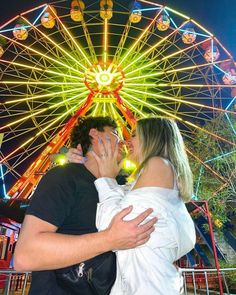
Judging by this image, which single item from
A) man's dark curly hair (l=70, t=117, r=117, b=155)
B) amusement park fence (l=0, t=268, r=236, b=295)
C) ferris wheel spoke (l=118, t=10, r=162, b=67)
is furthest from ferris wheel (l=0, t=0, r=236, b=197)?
man's dark curly hair (l=70, t=117, r=117, b=155)

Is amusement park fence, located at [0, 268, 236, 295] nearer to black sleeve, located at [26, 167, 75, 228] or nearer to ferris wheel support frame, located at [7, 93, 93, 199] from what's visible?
ferris wheel support frame, located at [7, 93, 93, 199]

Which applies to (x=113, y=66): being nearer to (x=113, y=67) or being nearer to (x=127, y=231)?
(x=113, y=67)

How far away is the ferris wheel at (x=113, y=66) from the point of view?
460 inches

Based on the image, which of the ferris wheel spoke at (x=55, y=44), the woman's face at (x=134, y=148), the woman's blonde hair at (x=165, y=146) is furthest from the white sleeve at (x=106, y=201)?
the ferris wheel spoke at (x=55, y=44)

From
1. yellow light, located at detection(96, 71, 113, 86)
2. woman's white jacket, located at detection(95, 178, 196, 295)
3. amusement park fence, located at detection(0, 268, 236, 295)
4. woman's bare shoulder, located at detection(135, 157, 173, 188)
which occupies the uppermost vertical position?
yellow light, located at detection(96, 71, 113, 86)

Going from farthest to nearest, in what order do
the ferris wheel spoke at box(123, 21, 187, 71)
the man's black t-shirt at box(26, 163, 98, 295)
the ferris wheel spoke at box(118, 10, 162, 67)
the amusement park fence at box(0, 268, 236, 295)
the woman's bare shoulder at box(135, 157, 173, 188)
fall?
the ferris wheel spoke at box(123, 21, 187, 71)
the ferris wheel spoke at box(118, 10, 162, 67)
the amusement park fence at box(0, 268, 236, 295)
the woman's bare shoulder at box(135, 157, 173, 188)
the man's black t-shirt at box(26, 163, 98, 295)

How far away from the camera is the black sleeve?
4.96 ft

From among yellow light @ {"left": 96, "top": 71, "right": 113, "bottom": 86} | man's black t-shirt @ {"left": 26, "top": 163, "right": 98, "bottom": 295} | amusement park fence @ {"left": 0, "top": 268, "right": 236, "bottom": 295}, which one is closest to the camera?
man's black t-shirt @ {"left": 26, "top": 163, "right": 98, "bottom": 295}

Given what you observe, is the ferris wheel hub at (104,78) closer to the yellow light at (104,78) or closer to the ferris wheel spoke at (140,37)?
the yellow light at (104,78)

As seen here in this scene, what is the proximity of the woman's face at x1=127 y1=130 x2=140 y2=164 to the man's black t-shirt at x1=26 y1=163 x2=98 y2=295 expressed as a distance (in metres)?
0.40

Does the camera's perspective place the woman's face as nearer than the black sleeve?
No

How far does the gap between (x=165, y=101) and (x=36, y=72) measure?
5.30 meters

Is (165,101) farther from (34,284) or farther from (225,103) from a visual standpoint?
(34,284)

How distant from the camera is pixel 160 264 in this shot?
166 centimetres
